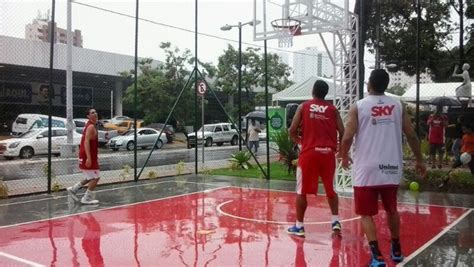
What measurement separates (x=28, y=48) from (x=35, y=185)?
7.61m

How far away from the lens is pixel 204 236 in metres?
6.43

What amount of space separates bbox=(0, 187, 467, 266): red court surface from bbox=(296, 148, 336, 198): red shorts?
0.69 m

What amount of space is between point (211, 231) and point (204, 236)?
306mm

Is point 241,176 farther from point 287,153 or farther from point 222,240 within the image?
point 222,240

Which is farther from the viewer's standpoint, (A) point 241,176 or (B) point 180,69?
(B) point 180,69

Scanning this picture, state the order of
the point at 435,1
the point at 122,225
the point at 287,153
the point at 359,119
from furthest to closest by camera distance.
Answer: the point at 435,1
the point at 287,153
the point at 122,225
the point at 359,119

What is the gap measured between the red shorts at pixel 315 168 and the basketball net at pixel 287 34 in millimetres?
4532

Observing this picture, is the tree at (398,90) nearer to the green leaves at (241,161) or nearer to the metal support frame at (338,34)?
the green leaves at (241,161)

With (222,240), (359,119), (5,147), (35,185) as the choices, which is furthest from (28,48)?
(359,119)

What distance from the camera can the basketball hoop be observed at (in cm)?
1009

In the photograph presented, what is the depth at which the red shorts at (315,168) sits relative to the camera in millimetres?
6141

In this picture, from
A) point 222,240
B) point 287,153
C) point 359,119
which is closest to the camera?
point 359,119

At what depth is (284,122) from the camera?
20078 millimetres

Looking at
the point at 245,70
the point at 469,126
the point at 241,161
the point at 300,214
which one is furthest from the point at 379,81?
the point at 245,70
